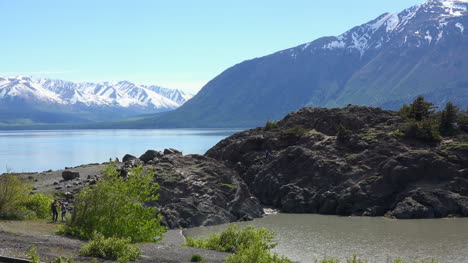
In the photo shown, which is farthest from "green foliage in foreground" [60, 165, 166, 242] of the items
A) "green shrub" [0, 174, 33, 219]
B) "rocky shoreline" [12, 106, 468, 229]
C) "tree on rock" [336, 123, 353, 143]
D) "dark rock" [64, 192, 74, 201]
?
"tree on rock" [336, 123, 353, 143]

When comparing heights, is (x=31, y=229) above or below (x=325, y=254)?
above

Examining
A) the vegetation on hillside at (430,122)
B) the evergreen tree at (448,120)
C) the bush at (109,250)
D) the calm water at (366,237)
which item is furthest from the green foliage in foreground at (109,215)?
the evergreen tree at (448,120)

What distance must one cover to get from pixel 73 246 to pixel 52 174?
47.3 meters

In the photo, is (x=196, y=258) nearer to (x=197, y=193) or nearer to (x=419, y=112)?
(x=197, y=193)

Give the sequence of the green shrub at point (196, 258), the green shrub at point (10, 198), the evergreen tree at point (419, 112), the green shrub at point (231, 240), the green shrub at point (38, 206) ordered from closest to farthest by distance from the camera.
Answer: the green shrub at point (196, 258), the green shrub at point (231, 240), the green shrub at point (10, 198), the green shrub at point (38, 206), the evergreen tree at point (419, 112)

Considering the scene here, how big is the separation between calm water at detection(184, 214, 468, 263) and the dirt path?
39.1 ft

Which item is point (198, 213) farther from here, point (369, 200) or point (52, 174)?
point (52, 174)

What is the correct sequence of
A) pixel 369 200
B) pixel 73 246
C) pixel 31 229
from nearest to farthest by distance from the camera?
Answer: pixel 73 246 < pixel 31 229 < pixel 369 200

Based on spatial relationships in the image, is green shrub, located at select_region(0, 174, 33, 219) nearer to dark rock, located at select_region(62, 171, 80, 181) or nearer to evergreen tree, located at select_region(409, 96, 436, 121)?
dark rock, located at select_region(62, 171, 80, 181)

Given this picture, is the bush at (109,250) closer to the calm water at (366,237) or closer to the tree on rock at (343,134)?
the calm water at (366,237)

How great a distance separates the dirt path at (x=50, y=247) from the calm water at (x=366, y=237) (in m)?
11.9

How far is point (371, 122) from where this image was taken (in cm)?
8006

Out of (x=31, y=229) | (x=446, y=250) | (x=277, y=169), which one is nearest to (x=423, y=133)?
(x=277, y=169)

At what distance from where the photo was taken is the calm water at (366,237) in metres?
44.8
